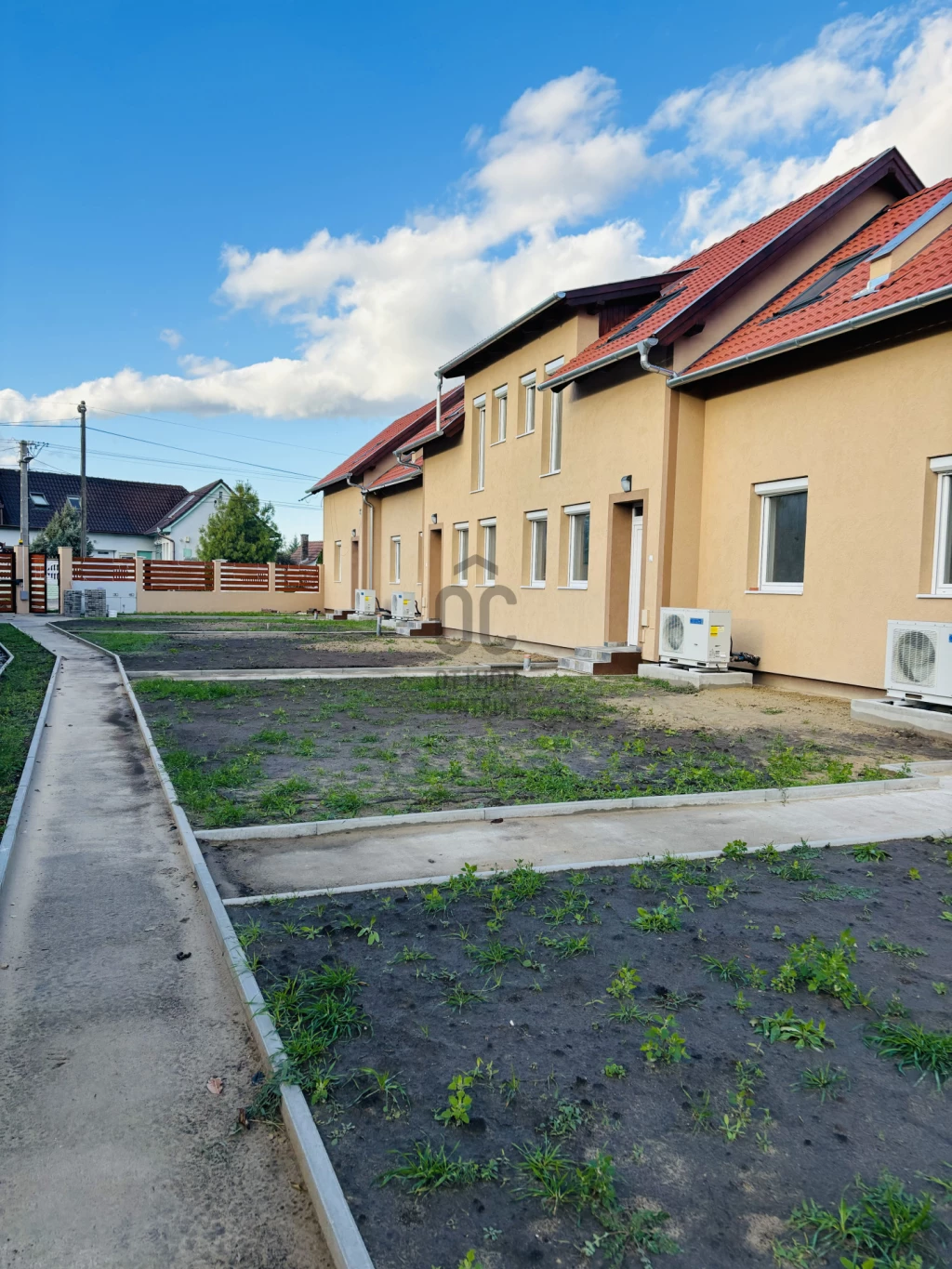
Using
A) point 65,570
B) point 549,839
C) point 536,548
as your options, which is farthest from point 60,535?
point 549,839

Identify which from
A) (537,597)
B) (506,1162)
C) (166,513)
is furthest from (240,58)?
(166,513)

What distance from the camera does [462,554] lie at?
21.4 meters

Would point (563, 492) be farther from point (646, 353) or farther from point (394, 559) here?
point (394, 559)

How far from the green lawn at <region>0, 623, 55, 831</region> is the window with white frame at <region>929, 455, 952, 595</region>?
9.09m

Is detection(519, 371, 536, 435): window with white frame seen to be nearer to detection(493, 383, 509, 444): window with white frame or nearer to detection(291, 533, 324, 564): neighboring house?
detection(493, 383, 509, 444): window with white frame

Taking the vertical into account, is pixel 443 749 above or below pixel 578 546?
below

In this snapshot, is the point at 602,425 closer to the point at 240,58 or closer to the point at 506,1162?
the point at 240,58

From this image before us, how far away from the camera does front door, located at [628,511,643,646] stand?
13.8 metres

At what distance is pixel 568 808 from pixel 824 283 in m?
10.4

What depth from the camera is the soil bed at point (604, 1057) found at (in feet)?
6.40

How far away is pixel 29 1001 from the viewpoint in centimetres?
295

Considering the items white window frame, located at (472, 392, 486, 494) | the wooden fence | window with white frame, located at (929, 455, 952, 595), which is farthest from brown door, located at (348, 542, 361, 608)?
window with white frame, located at (929, 455, 952, 595)

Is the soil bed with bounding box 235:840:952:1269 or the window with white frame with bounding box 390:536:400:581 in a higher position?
the window with white frame with bounding box 390:536:400:581

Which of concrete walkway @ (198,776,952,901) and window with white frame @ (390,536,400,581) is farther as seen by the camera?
window with white frame @ (390,536,400,581)
